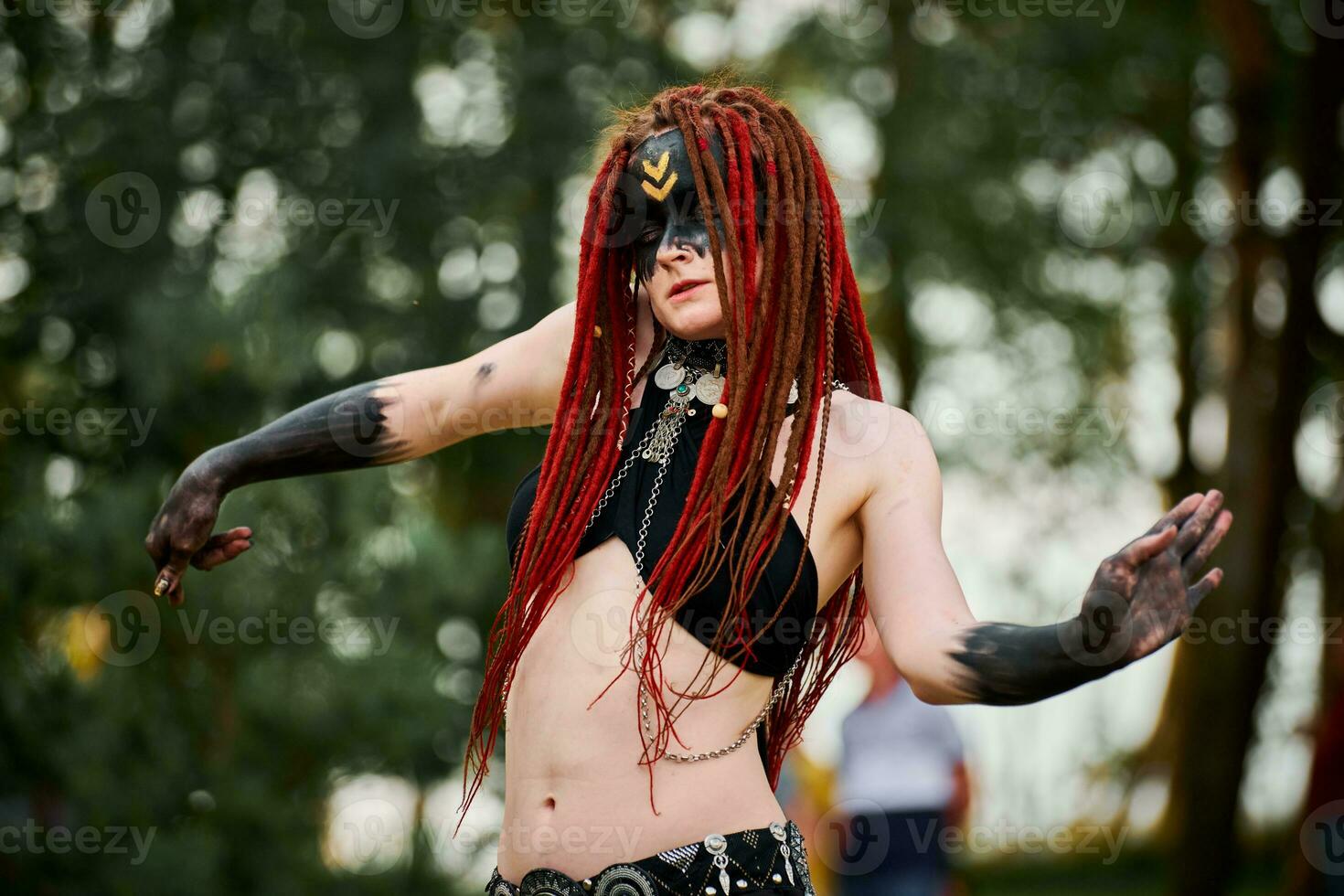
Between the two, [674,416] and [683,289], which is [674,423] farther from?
[683,289]

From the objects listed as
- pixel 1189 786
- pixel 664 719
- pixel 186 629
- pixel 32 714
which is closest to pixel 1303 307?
pixel 1189 786

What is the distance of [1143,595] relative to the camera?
1.90 metres

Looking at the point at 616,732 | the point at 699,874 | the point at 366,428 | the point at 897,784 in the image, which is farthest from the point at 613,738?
the point at 897,784

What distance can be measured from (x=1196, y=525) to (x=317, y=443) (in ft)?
4.79

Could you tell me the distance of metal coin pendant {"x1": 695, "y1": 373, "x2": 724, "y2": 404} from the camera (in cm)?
239

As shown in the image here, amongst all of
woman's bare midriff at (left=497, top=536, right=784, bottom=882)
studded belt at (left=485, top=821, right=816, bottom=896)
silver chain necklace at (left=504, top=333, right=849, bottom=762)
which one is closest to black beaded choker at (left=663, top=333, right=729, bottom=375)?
silver chain necklace at (left=504, top=333, right=849, bottom=762)

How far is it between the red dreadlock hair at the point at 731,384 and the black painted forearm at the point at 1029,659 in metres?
0.31

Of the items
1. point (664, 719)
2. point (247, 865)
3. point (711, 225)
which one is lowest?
point (247, 865)

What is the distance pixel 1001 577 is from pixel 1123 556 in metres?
10.9

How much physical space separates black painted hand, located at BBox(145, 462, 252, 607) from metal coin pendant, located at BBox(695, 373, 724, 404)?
81cm

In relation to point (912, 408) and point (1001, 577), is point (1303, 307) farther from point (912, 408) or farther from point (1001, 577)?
point (1001, 577)

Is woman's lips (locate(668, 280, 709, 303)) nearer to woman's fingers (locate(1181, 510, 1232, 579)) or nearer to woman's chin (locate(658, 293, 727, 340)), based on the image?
woman's chin (locate(658, 293, 727, 340))

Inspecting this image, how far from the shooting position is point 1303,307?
8828 mm

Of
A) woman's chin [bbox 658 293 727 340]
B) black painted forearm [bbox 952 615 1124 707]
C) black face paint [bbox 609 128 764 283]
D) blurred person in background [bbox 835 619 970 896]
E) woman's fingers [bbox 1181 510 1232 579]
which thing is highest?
black face paint [bbox 609 128 764 283]
